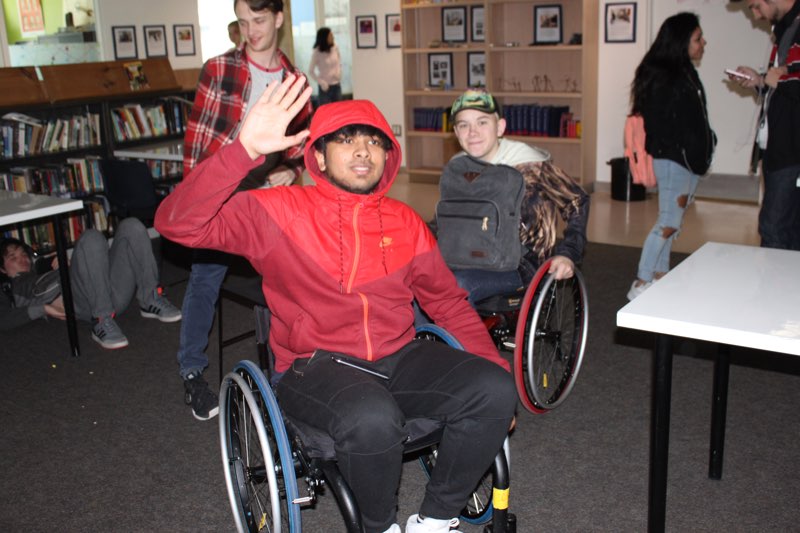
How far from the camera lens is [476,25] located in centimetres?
729

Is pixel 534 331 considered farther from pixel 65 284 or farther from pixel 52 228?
pixel 52 228

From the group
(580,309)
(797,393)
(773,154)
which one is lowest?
(797,393)

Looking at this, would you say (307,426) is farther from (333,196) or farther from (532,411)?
(532,411)

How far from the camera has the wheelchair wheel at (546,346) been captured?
8.52 ft

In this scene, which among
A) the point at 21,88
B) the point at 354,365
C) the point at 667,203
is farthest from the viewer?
the point at 21,88

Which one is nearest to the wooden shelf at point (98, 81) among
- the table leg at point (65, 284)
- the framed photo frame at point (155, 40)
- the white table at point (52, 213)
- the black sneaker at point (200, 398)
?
the framed photo frame at point (155, 40)

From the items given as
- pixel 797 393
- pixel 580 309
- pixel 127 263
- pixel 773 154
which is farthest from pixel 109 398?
pixel 773 154

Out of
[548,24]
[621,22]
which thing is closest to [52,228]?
[548,24]

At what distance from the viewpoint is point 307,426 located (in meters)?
1.88

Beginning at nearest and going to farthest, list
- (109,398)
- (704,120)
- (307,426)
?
(307,426), (109,398), (704,120)

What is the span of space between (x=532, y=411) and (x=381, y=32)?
579 cm

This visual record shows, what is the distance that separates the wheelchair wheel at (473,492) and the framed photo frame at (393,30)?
19.7ft

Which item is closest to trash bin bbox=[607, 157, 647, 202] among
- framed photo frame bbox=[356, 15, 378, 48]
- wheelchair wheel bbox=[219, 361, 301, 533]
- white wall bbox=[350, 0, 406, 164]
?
white wall bbox=[350, 0, 406, 164]

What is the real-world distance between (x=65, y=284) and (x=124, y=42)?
4.26 meters
